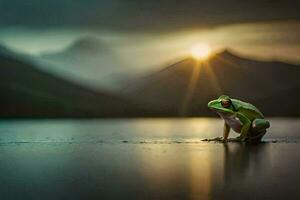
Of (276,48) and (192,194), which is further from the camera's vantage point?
(276,48)

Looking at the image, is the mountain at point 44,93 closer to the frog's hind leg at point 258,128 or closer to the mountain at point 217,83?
the mountain at point 217,83

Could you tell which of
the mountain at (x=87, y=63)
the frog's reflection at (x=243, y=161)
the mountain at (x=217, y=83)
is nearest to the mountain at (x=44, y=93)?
the mountain at (x=87, y=63)

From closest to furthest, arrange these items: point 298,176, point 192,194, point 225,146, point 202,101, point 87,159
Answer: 1. point 192,194
2. point 298,176
3. point 87,159
4. point 225,146
5. point 202,101

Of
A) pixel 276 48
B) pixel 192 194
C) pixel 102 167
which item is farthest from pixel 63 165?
pixel 276 48

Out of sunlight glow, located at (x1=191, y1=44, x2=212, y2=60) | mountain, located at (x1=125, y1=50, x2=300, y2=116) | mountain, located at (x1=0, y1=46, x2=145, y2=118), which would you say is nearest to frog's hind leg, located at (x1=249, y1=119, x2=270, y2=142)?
mountain, located at (x1=125, y1=50, x2=300, y2=116)

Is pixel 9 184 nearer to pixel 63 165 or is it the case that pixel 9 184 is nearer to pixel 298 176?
pixel 63 165

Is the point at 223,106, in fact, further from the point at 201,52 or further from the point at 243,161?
the point at 201,52
